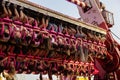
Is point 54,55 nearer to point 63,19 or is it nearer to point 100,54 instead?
point 63,19

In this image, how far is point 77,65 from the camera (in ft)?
22.2

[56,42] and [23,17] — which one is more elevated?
[23,17]

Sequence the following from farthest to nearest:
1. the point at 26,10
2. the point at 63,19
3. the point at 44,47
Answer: the point at 63,19 → the point at 44,47 → the point at 26,10

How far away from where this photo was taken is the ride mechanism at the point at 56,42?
4883 millimetres

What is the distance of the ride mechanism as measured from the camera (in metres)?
4.88

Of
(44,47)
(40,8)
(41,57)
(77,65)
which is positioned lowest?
(77,65)

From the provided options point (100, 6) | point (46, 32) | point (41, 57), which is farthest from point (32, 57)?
point (100, 6)

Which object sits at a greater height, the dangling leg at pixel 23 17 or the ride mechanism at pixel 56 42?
the dangling leg at pixel 23 17

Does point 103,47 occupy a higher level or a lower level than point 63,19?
lower

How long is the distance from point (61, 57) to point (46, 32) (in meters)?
1.09

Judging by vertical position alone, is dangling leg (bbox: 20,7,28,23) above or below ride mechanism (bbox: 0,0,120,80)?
above

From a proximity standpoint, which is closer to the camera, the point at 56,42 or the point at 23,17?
the point at 23,17

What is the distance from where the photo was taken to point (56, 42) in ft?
18.1

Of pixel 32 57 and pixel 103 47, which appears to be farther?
pixel 103 47
